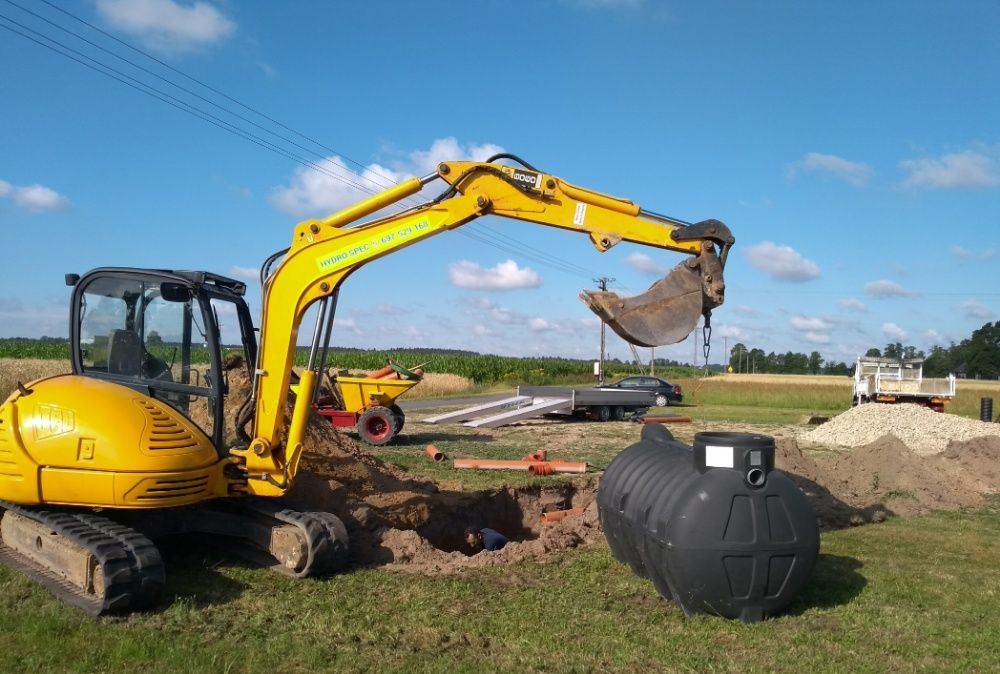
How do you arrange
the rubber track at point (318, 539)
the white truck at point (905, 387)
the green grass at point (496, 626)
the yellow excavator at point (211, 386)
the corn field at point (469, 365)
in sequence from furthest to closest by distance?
1. the corn field at point (469, 365)
2. the white truck at point (905, 387)
3. the rubber track at point (318, 539)
4. the yellow excavator at point (211, 386)
5. the green grass at point (496, 626)

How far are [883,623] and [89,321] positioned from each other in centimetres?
725

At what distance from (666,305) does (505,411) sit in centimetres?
1740

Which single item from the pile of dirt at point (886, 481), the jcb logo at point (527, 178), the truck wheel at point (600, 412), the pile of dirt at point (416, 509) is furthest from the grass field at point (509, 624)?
the truck wheel at point (600, 412)

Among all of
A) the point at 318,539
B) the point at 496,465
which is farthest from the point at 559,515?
the point at 318,539

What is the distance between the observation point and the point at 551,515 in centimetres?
1049

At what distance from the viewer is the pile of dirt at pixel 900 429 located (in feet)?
67.1

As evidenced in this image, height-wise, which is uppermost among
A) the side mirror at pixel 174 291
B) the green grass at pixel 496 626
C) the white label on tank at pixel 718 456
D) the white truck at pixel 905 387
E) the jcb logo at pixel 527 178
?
the jcb logo at pixel 527 178

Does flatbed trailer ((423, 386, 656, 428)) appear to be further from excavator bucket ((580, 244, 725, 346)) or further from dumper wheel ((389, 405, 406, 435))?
excavator bucket ((580, 244, 725, 346))

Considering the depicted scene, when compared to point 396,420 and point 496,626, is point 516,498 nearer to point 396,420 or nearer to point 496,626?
point 496,626

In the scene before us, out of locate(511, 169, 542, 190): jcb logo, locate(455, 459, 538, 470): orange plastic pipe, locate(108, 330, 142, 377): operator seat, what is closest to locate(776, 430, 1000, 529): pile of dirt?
locate(455, 459, 538, 470): orange plastic pipe

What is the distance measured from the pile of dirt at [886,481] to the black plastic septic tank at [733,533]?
13.8 ft

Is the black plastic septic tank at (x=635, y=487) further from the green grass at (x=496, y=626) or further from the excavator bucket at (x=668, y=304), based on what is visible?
the excavator bucket at (x=668, y=304)

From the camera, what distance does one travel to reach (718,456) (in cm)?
591

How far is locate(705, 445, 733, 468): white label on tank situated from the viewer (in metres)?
5.88
